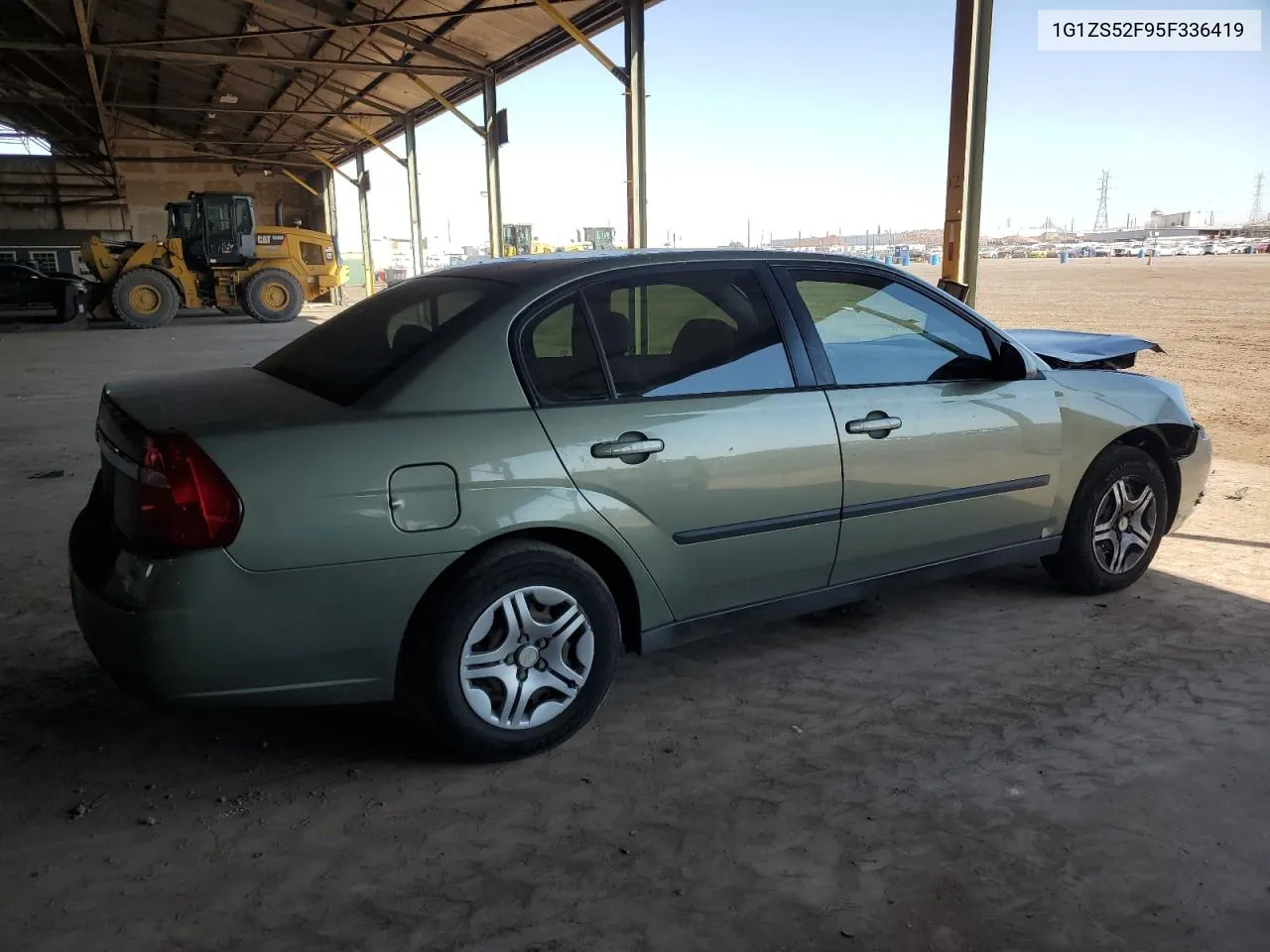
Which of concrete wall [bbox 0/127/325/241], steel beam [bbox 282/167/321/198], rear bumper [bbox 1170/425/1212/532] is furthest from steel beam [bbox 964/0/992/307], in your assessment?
steel beam [bbox 282/167/321/198]

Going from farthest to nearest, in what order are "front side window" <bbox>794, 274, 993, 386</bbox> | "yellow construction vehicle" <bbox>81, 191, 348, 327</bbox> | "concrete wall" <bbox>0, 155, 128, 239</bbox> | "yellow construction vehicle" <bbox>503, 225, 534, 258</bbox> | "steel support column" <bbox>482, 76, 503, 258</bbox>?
"concrete wall" <bbox>0, 155, 128, 239</bbox> → "yellow construction vehicle" <bbox>503, 225, 534, 258</bbox> → "yellow construction vehicle" <bbox>81, 191, 348, 327</bbox> → "steel support column" <bbox>482, 76, 503, 258</bbox> → "front side window" <bbox>794, 274, 993, 386</bbox>

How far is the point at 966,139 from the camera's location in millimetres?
6547

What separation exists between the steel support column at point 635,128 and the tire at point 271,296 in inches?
430

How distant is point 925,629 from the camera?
3.66 m

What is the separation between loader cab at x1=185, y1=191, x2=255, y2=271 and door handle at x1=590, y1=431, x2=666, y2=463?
66.4 ft

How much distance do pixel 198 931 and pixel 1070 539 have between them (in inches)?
132

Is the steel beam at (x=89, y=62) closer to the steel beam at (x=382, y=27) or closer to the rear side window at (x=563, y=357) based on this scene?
the steel beam at (x=382, y=27)

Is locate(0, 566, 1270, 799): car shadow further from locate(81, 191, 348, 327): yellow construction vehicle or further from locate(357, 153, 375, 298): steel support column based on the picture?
locate(357, 153, 375, 298): steel support column

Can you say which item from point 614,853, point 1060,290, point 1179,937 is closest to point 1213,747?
point 1179,937

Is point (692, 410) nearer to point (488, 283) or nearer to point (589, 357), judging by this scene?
point (589, 357)

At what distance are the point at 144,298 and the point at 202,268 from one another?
1784mm

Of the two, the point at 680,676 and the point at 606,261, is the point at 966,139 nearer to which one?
the point at 606,261

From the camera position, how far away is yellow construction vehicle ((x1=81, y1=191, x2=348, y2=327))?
19.3 metres

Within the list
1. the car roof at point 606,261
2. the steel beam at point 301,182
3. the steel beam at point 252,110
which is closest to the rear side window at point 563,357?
the car roof at point 606,261
